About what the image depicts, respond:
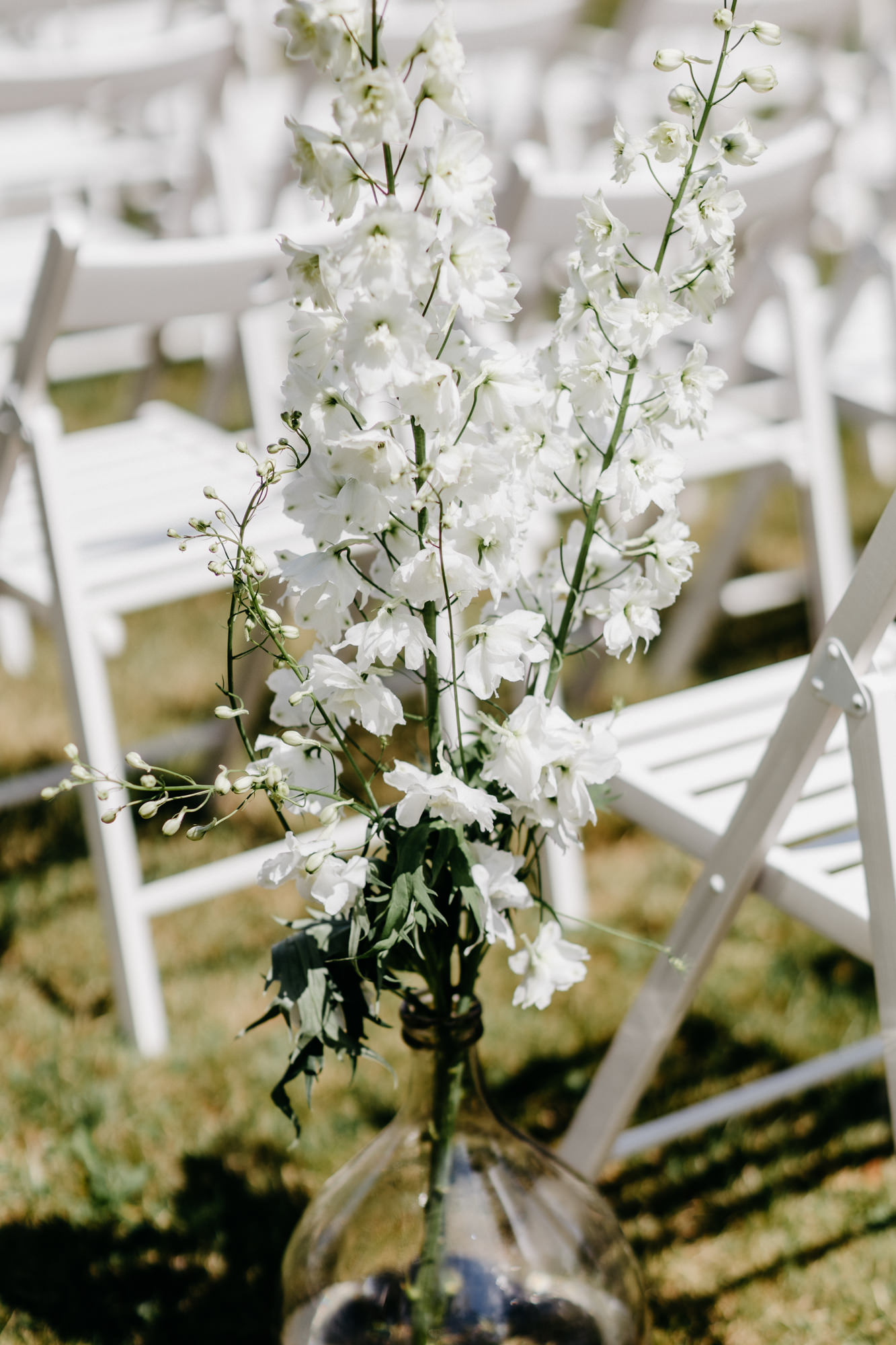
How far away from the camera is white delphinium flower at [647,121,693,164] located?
926 mm

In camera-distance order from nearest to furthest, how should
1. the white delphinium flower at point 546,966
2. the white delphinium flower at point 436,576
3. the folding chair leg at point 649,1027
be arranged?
1. the white delphinium flower at point 436,576
2. the white delphinium flower at point 546,966
3. the folding chair leg at point 649,1027

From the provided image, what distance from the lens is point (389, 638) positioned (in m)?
0.91

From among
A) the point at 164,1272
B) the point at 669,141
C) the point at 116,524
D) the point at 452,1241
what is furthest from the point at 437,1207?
the point at 116,524

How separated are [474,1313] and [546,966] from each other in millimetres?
309

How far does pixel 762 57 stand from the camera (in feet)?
15.3

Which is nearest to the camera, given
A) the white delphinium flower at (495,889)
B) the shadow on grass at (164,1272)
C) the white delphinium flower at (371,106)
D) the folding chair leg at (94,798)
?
the white delphinium flower at (371,106)

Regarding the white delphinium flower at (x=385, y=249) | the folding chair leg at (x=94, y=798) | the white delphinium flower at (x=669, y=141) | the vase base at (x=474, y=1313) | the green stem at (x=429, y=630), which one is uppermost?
the folding chair leg at (x=94, y=798)

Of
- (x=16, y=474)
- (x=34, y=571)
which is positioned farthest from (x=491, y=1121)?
(x=16, y=474)

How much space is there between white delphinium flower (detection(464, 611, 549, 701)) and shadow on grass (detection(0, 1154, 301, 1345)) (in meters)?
0.90

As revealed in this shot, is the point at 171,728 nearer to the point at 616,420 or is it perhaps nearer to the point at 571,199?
the point at 571,199

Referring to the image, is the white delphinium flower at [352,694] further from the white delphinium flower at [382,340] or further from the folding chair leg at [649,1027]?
the folding chair leg at [649,1027]

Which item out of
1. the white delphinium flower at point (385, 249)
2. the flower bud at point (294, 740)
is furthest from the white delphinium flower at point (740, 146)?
the flower bud at point (294, 740)

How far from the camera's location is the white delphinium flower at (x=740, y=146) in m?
0.91

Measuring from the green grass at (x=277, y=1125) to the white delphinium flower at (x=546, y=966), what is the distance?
0.50 metres
